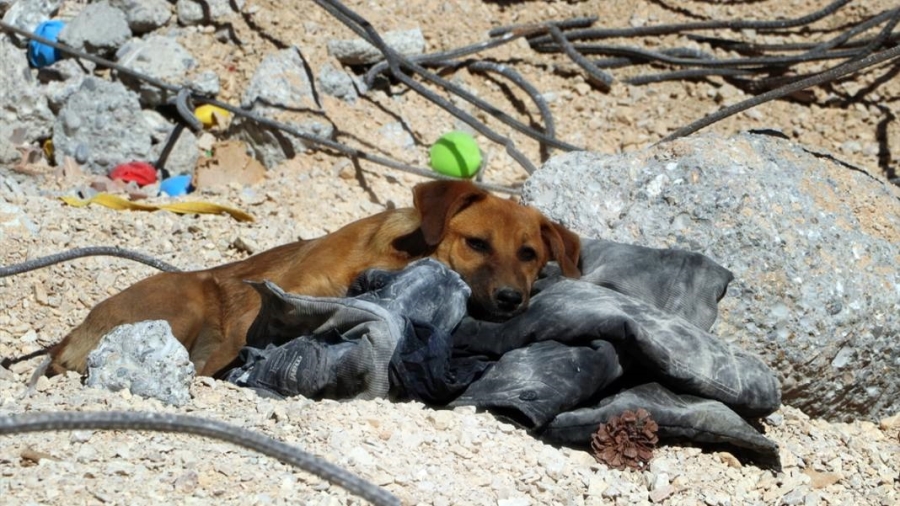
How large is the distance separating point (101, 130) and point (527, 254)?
435cm

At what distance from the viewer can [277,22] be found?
32.7 feet

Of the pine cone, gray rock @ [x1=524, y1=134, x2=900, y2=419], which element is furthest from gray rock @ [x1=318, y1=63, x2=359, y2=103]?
the pine cone

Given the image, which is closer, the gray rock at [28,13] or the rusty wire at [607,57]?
the rusty wire at [607,57]

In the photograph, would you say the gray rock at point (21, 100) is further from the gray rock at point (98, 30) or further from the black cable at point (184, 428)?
the black cable at point (184, 428)

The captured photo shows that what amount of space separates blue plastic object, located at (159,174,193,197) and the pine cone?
4858mm

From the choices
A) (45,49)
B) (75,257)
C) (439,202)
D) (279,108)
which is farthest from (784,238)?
(45,49)

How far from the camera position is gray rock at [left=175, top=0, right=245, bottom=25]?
399 inches

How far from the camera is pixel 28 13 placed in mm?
10039

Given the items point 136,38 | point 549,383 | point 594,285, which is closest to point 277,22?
point 136,38

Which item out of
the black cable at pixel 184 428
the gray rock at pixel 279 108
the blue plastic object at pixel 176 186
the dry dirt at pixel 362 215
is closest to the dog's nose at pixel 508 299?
the dry dirt at pixel 362 215

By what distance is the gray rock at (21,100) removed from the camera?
9500mm

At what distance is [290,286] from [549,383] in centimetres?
161

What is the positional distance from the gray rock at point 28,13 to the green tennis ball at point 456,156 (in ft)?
11.5

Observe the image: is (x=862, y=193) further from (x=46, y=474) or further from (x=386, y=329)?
(x=46, y=474)
